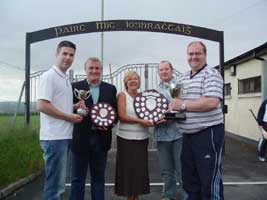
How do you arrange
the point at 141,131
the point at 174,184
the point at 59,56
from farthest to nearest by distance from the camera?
the point at 174,184
the point at 141,131
the point at 59,56

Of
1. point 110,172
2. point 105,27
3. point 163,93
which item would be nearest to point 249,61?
point 105,27

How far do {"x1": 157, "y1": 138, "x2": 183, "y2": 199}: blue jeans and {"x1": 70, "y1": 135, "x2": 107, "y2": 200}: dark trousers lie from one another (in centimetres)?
88

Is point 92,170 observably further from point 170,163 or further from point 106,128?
point 170,163

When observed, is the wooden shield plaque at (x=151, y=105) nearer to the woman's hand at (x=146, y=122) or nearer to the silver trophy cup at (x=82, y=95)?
the woman's hand at (x=146, y=122)

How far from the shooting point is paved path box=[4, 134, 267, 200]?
18.5 ft

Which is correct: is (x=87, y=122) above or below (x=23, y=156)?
above

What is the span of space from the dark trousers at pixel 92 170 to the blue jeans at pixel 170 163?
0.88 meters

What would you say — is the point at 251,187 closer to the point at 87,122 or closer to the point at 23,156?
the point at 87,122

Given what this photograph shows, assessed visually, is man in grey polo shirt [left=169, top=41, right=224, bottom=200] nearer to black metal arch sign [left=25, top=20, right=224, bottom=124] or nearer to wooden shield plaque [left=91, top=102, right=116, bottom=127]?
wooden shield plaque [left=91, top=102, right=116, bottom=127]

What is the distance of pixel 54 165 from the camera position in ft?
12.4

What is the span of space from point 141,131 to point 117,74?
6.42 meters

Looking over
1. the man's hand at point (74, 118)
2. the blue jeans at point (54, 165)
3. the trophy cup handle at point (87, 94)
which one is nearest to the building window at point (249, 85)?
the trophy cup handle at point (87, 94)

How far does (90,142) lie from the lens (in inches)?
171

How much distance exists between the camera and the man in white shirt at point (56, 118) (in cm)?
369
